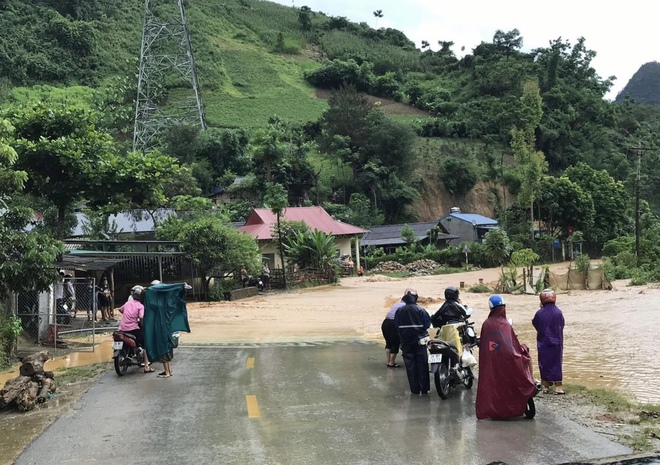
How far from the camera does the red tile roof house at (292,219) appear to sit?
40844 mm

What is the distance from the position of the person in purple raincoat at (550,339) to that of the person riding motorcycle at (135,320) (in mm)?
6773

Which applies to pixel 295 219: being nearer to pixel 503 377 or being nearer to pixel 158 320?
pixel 158 320

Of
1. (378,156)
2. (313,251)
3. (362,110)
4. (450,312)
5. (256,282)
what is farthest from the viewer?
(362,110)

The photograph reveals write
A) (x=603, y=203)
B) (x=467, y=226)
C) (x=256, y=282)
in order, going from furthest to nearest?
(x=603, y=203), (x=467, y=226), (x=256, y=282)

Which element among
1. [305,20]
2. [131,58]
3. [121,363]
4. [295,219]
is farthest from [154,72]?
[305,20]

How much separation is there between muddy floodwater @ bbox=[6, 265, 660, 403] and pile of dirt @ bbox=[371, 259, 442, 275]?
13.3 meters

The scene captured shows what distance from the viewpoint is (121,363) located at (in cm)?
1139

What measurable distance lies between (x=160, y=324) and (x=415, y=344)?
15.8ft

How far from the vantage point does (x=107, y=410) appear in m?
8.69

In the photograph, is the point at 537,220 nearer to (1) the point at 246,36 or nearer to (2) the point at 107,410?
(2) the point at 107,410

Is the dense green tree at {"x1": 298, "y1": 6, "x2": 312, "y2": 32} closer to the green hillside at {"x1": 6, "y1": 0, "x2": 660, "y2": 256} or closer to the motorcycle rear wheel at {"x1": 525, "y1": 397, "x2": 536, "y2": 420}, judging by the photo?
the green hillside at {"x1": 6, "y1": 0, "x2": 660, "y2": 256}

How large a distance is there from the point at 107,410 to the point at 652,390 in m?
7.99

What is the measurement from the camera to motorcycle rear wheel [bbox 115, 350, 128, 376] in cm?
1128

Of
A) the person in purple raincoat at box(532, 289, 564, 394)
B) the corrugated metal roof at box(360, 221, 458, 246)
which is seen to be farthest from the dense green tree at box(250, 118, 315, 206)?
the person in purple raincoat at box(532, 289, 564, 394)
